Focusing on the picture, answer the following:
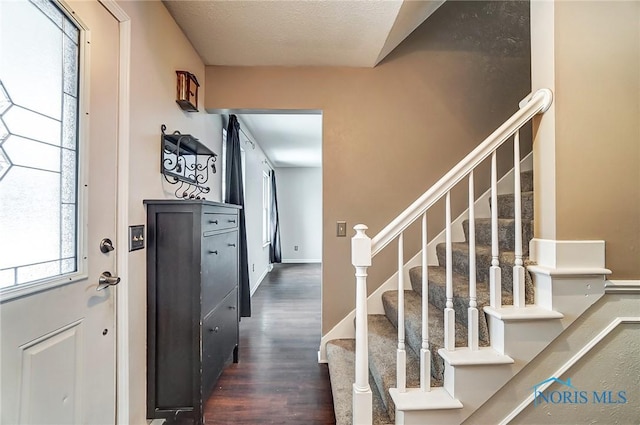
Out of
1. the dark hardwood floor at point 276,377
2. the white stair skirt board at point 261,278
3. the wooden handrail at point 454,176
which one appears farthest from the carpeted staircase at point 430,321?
the white stair skirt board at point 261,278

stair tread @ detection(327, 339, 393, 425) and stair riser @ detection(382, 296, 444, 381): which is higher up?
stair riser @ detection(382, 296, 444, 381)

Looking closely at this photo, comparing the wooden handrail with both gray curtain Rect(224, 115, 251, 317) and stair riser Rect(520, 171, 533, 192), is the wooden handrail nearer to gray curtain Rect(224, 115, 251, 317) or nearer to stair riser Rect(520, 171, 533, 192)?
stair riser Rect(520, 171, 533, 192)

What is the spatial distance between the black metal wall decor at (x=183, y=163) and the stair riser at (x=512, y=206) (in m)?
2.14

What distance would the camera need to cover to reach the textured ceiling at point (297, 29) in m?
1.58

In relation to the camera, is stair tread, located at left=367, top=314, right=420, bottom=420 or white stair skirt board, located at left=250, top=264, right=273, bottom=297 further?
white stair skirt board, located at left=250, top=264, right=273, bottom=297

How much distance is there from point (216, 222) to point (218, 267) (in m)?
0.29

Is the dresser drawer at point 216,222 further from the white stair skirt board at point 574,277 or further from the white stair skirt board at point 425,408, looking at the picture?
the white stair skirt board at point 574,277

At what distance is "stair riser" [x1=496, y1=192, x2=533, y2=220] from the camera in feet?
5.28

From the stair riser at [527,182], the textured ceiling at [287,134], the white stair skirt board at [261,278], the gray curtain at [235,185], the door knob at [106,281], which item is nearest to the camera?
the door knob at [106,281]

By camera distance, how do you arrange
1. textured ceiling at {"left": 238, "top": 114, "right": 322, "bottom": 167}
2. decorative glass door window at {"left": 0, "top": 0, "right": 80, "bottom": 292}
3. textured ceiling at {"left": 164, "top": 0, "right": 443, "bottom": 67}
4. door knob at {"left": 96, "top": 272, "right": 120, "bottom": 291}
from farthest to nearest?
1. textured ceiling at {"left": 238, "top": 114, "right": 322, "bottom": 167}
2. textured ceiling at {"left": 164, "top": 0, "right": 443, "bottom": 67}
3. door knob at {"left": 96, "top": 272, "right": 120, "bottom": 291}
4. decorative glass door window at {"left": 0, "top": 0, "right": 80, "bottom": 292}

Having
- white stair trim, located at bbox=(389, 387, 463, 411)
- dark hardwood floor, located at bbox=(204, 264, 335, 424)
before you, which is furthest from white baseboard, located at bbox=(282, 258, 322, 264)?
white stair trim, located at bbox=(389, 387, 463, 411)

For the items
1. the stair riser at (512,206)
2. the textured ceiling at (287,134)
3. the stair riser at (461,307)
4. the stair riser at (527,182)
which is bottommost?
the stair riser at (461,307)

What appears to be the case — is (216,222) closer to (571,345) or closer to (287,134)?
(571,345)

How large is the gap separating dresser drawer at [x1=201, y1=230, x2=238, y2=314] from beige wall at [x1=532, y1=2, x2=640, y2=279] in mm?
1750
